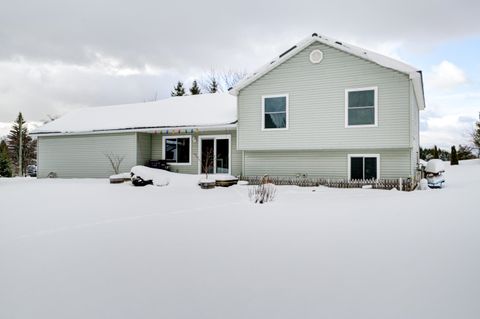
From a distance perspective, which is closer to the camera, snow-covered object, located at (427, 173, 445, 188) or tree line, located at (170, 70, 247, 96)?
snow-covered object, located at (427, 173, 445, 188)

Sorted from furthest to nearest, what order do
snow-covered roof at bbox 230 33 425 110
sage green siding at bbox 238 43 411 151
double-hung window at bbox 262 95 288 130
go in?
double-hung window at bbox 262 95 288 130 → sage green siding at bbox 238 43 411 151 → snow-covered roof at bbox 230 33 425 110

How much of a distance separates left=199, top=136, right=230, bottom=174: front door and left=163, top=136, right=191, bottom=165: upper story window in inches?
38.2

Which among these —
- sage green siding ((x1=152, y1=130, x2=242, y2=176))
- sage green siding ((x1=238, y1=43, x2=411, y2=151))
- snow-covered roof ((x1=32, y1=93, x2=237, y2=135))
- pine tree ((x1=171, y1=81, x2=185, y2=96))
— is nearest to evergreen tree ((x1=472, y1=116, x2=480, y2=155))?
sage green siding ((x1=238, y1=43, x2=411, y2=151))

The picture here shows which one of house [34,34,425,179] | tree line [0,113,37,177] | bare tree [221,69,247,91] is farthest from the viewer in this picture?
tree line [0,113,37,177]

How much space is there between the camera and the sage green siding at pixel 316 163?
13.6 meters

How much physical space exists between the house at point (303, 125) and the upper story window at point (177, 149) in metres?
0.06

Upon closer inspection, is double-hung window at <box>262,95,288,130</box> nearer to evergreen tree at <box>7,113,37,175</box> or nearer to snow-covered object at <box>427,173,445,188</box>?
snow-covered object at <box>427,173,445,188</box>

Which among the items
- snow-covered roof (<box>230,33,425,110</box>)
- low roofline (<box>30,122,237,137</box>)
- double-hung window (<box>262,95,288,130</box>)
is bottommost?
low roofline (<box>30,122,237,137</box>)

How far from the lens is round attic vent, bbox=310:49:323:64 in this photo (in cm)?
1434

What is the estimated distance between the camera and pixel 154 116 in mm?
19594

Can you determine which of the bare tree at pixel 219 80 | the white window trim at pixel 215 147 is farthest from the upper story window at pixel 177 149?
the bare tree at pixel 219 80

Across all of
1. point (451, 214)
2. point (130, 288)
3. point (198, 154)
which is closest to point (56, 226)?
point (130, 288)

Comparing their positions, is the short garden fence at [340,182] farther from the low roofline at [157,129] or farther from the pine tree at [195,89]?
the pine tree at [195,89]

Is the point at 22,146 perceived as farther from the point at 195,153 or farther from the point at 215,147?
the point at 215,147
